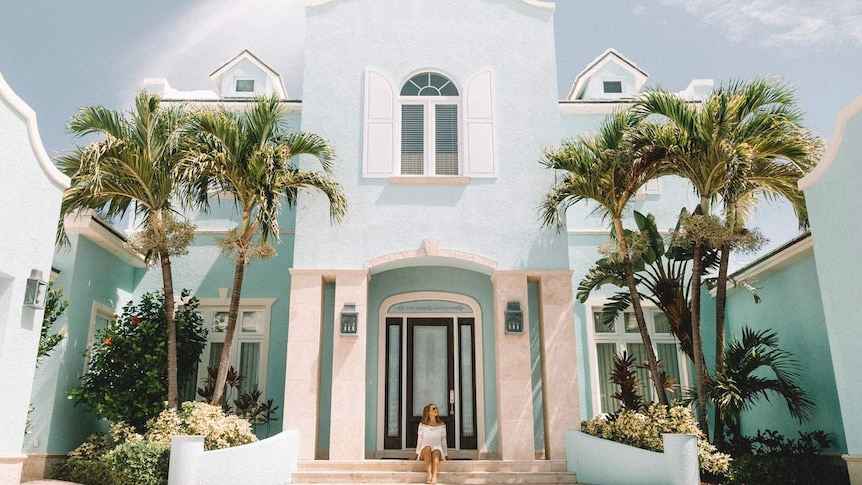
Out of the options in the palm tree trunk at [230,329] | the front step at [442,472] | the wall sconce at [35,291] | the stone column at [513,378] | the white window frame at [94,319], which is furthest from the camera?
the white window frame at [94,319]

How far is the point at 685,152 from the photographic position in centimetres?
1066

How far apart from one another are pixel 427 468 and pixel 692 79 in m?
12.8

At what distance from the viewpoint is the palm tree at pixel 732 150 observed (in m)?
10.4

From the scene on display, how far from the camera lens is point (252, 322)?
14.1 m

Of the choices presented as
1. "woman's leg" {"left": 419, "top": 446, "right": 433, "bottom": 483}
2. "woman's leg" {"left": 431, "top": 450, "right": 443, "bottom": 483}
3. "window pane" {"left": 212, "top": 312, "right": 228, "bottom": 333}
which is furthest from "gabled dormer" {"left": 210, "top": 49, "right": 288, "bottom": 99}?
"woman's leg" {"left": 431, "top": 450, "right": 443, "bottom": 483}

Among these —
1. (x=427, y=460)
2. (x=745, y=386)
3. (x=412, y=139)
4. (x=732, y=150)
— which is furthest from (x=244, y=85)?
(x=745, y=386)

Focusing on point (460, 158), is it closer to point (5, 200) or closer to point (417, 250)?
point (417, 250)

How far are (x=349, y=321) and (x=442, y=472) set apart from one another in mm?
3014

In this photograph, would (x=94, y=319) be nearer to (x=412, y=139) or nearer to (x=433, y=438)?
(x=433, y=438)

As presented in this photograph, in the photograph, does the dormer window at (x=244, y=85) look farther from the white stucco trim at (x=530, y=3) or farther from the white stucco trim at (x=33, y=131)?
the white stucco trim at (x=33, y=131)

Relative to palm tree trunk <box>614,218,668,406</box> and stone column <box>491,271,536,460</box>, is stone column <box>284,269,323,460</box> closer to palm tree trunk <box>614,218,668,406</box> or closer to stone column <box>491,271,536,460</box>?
stone column <box>491,271,536,460</box>

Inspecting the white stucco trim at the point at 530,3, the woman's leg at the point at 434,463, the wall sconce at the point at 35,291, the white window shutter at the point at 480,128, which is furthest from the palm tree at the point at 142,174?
the white window shutter at the point at 480,128

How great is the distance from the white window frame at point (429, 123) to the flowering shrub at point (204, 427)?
212 inches

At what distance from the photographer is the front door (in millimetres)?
13109
